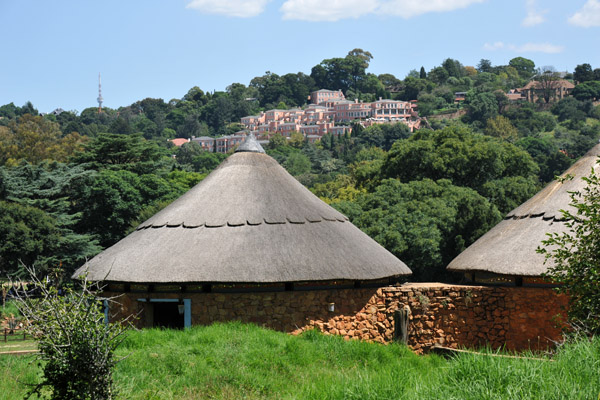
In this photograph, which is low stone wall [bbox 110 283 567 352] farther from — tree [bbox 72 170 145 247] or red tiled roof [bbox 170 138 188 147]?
red tiled roof [bbox 170 138 188 147]

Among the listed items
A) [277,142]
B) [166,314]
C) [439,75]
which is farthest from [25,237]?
[439,75]

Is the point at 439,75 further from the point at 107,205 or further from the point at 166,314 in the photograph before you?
the point at 166,314

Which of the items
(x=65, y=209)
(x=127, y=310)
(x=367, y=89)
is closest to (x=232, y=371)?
(x=127, y=310)

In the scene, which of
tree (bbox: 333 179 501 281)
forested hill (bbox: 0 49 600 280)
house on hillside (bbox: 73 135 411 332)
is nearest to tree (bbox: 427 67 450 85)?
forested hill (bbox: 0 49 600 280)

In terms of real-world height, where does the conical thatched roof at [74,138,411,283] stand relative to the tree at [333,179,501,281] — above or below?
above

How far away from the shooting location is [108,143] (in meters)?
48.8

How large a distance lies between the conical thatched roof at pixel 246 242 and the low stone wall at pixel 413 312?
0.46 meters

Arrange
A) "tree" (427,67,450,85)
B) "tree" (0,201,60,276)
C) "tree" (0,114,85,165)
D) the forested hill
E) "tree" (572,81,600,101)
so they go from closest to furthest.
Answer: the forested hill, "tree" (0,201,60,276), "tree" (0,114,85,165), "tree" (572,81,600,101), "tree" (427,67,450,85)

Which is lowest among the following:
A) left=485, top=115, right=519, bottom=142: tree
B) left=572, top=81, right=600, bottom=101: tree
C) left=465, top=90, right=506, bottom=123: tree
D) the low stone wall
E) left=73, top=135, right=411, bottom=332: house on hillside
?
the low stone wall

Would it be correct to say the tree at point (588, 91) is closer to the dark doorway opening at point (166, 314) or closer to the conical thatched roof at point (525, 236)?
the conical thatched roof at point (525, 236)

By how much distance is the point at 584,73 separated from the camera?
16212cm

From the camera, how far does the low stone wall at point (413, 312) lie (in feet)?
43.5

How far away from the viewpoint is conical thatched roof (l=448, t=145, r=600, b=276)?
1372 centimetres

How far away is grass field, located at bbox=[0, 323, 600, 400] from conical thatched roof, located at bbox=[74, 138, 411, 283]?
1502 mm
